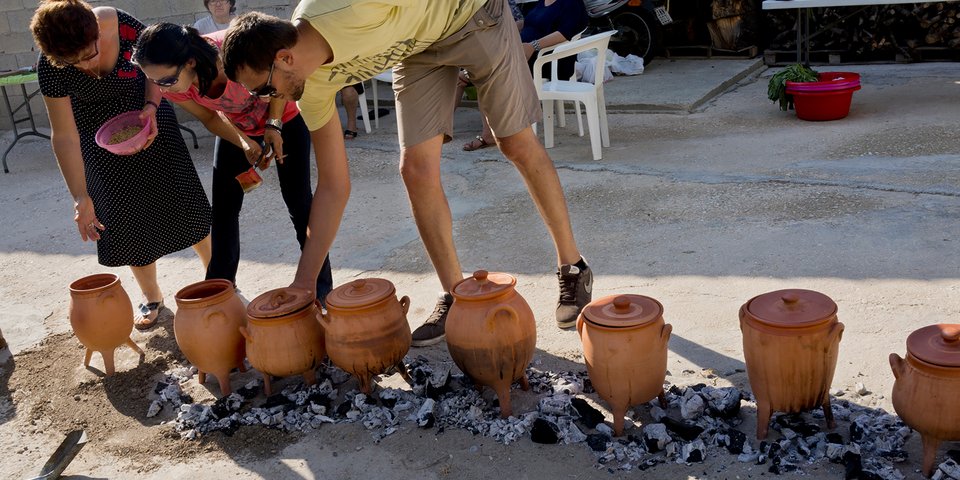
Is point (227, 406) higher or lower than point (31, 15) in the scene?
lower

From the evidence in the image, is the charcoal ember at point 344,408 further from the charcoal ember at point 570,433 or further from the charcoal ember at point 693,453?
the charcoal ember at point 693,453

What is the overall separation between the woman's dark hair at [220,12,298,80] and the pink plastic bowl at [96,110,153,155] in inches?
36.5

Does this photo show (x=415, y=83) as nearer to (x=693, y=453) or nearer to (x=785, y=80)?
→ (x=693, y=453)

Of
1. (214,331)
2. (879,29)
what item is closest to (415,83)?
(214,331)

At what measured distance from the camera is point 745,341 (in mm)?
2473

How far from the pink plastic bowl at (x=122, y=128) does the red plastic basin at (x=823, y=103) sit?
4.40 metres

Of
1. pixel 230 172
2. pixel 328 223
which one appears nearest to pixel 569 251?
Result: pixel 328 223

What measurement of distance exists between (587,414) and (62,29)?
2.15 metres


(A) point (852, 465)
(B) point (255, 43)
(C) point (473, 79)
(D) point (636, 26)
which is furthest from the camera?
(D) point (636, 26)

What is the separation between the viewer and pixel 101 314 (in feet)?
10.9

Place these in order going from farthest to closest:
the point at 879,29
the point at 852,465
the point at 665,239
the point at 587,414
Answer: the point at 879,29 → the point at 665,239 → the point at 587,414 → the point at 852,465

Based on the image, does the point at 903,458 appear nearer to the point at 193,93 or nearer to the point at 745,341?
the point at 745,341

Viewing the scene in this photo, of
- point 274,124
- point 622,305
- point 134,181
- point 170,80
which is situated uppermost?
point 170,80

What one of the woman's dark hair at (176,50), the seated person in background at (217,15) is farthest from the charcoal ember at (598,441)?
the seated person in background at (217,15)
